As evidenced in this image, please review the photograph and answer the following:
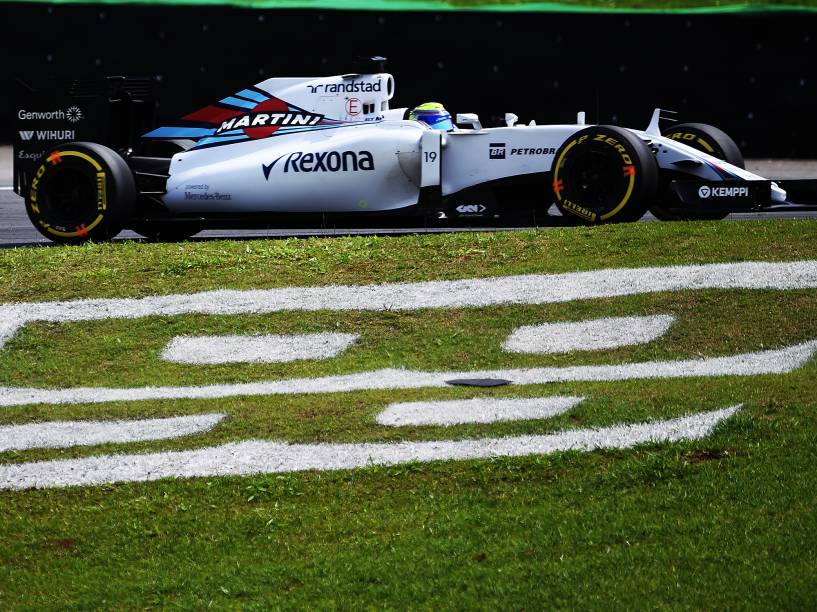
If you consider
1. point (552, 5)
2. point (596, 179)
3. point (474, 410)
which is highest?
point (552, 5)

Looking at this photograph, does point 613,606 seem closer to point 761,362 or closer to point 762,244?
point 761,362

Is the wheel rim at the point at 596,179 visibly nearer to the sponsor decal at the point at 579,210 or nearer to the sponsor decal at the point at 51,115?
the sponsor decal at the point at 579,210

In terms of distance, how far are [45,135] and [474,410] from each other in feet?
26.3

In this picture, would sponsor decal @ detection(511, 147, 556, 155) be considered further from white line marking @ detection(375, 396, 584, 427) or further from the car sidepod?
white line marking @ detection(375, 396, 584, 427)

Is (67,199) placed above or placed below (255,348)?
above

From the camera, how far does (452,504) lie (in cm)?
577

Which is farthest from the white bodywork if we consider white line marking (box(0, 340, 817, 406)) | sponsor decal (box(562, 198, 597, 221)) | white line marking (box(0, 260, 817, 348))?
white line marking (box(0, 340, 817, 406))

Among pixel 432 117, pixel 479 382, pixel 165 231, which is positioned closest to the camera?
pixel 479 382

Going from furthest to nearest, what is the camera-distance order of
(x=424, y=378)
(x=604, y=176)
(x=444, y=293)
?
(x=604, y=176) → (x=444, y=293) → (x=424, y=378)

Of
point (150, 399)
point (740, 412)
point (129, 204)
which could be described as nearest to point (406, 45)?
point (129, 204)

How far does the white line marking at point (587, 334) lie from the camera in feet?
29.4

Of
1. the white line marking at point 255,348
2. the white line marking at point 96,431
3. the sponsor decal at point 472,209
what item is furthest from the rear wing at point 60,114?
the white line marking at point 96,431

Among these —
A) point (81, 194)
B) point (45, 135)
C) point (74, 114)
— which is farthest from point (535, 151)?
point (45, 135)

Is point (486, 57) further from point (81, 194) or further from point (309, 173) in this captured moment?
point (81, 194)
